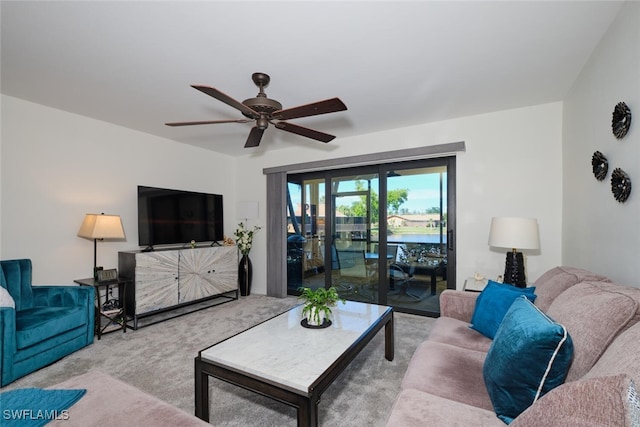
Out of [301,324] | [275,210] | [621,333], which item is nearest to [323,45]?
[301,324]

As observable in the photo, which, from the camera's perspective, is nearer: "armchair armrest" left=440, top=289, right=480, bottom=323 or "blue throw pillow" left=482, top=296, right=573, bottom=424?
"blue throw pillow" left=482, top=296, right=573, bottom=424

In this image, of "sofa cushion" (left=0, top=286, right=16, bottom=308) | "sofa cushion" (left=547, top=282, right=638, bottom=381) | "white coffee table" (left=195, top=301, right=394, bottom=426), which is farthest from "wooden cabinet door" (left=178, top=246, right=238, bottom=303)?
"sofa cushion" (left=547, top=282, right=638, bottom=381)

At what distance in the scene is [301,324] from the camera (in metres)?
2.13

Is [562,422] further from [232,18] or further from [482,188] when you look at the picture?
[482,188]

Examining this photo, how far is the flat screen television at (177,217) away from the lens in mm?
3701

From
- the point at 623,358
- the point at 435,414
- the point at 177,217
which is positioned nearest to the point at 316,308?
the point at 435,414

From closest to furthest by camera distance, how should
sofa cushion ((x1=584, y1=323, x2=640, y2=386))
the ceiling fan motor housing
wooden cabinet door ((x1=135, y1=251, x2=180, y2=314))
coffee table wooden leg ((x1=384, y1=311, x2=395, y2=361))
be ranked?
sofa cushion ((x1=584, y1=323, x2=640, y2=386))
the ceiling fan motor housing
coffee table wooden leg ((x1=384, y1=311, x2=395, y2=361))
wooden cabinet door ((x1=135, y1=251, x2=180, y2=314))

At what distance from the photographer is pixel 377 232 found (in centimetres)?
408

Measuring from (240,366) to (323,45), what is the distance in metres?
2.09

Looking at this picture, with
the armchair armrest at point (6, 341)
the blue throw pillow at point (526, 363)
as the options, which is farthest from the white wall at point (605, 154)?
the armchair armrest at point (6, 341)

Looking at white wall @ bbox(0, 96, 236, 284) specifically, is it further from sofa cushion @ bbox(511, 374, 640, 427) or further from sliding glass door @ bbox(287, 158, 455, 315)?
sofa cushion @ bbox(511, 374, 640, 427)

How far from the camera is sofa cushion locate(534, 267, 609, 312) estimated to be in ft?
5.51

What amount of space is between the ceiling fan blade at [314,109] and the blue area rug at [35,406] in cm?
193

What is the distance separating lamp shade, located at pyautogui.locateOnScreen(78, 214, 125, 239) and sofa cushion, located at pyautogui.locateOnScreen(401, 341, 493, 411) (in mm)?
3185
